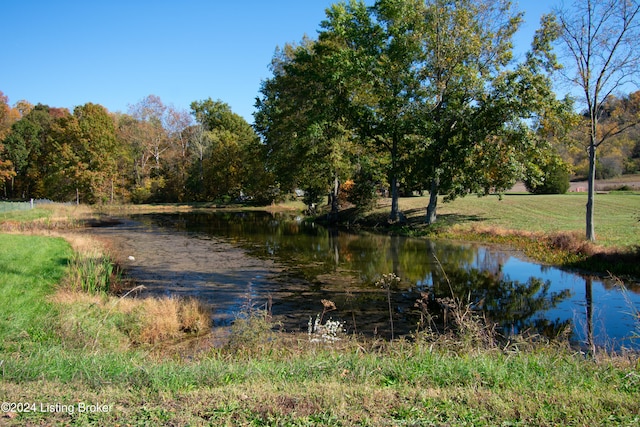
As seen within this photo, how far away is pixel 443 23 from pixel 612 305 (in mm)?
19566

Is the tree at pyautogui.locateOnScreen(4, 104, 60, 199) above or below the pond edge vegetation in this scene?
above

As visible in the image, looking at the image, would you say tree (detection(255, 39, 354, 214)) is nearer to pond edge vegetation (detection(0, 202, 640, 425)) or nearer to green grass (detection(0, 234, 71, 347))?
green grass (detection(0, 234, 71, 347))

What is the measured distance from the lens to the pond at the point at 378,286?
1020 cm

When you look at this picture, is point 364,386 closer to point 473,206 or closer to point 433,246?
point 433,246

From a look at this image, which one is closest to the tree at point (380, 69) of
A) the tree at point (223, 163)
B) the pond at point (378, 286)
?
the pond at point (378, 286)

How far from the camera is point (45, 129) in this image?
71.1 m

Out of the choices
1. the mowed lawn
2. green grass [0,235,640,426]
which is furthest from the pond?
the mowed lawn

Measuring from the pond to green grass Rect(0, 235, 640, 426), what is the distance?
86.1 inches

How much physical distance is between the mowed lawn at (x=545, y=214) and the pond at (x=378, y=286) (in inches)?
156

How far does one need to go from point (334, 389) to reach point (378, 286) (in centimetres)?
969

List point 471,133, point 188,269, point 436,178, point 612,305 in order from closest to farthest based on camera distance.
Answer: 1. point 612,305
2. point 188,269
3. point 471,133
4. point 436,178

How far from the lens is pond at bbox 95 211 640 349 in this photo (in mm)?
10203

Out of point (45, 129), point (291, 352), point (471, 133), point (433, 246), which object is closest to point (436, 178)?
point (471, 133)

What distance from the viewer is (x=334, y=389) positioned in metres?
4.63
